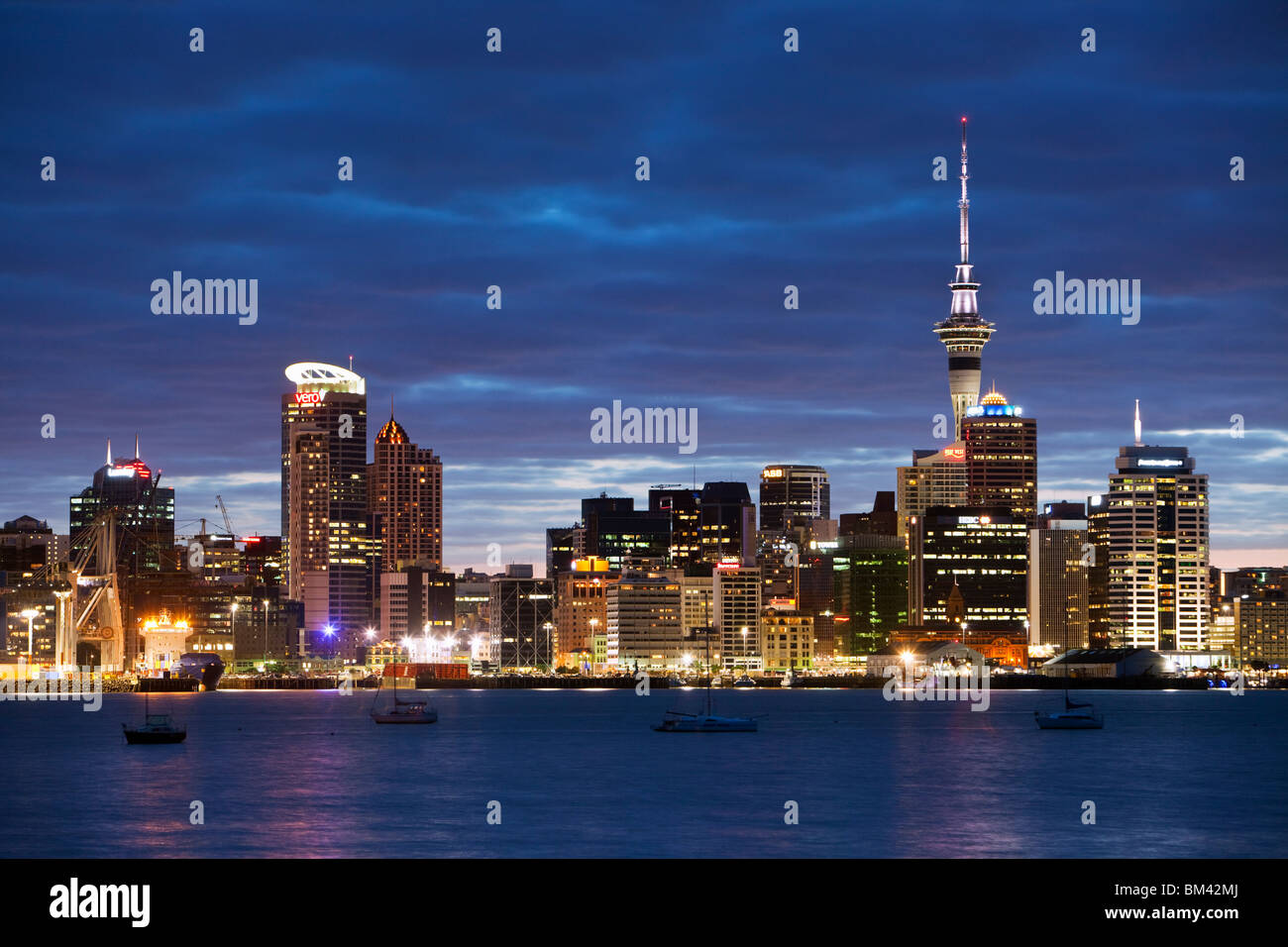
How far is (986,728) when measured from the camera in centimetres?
15812

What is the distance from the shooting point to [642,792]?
8312 cm

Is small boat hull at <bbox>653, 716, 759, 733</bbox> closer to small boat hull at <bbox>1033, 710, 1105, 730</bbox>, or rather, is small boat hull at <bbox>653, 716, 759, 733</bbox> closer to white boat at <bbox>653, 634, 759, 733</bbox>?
white boat at <bbox>653, 634, 759, 733</bbox>

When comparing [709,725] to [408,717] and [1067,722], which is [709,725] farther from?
[1067,722]

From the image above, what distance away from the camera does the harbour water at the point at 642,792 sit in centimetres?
6144

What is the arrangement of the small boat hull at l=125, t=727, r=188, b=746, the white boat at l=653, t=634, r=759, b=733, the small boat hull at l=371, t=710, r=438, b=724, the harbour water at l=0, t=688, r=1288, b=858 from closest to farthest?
the harbour water at l=0, t=688, r=1288, b=858 → the small boat hull at l=125, t=727, r=188, b=746 → the white boat at l=653, t=634, r=759, b=733 → the small boat hull at l=371, t=710, r=438, b=724

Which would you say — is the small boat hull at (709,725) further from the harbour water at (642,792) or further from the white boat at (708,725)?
the harbour water at (642,792)

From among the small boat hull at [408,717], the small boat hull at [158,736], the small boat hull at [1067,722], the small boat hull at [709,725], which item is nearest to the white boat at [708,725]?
the small boat hull at [709,725]

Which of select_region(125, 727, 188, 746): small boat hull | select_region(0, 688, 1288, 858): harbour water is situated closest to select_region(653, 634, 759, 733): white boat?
select_region(0, 688, 1288, 858): harbour water

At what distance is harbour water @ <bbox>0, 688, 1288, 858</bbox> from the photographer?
202 feet

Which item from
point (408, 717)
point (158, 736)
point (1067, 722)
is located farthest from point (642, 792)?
point (1067, 722)

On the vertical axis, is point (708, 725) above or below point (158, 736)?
below

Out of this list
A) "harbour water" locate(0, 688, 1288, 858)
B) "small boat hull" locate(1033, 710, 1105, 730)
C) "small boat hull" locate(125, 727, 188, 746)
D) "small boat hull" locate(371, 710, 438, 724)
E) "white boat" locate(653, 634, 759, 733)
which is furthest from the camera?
"small boat hull" locate(371, 710, 438, 724)
